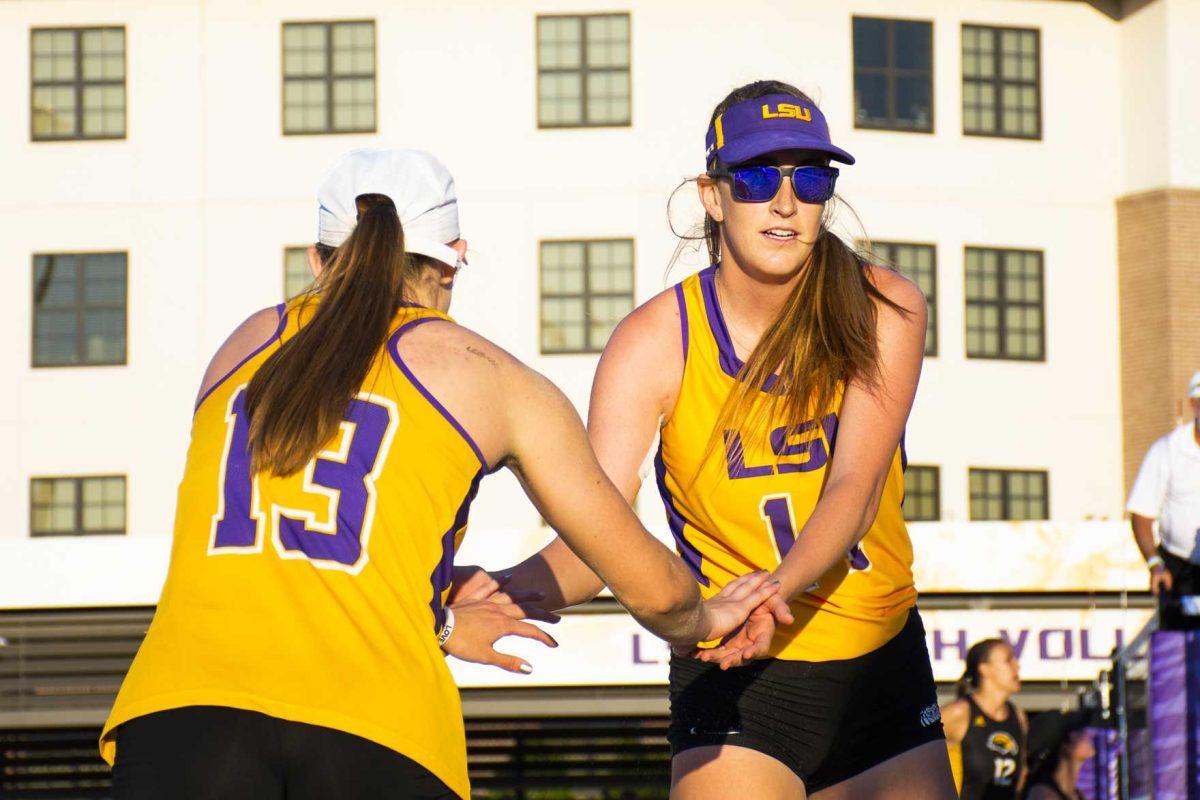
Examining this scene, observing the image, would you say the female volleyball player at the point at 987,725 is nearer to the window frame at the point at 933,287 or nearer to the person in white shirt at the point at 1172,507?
the person in white shirt at the point at 1172,507

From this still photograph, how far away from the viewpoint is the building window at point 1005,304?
122 feet

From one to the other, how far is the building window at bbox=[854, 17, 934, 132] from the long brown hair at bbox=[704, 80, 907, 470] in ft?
105

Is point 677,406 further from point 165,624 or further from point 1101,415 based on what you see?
point 1101,415

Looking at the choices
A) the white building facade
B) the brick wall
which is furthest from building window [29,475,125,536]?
the brick wall

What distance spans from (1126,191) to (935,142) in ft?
12.5

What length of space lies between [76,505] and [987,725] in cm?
2715

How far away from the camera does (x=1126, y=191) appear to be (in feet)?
123

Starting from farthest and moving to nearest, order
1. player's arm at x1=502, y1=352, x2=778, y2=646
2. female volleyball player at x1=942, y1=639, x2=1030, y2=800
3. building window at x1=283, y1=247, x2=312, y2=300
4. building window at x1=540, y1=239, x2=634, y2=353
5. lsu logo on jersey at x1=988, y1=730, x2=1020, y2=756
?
building window at x1=283, y1=247, x2=312, y2=300 < building window at x1=540, y1=239, x2=634, y2=353 < lsu logo on jersey at x1=988, y1=730, x2=1020, y2=756 < female volleyball player at x1=942, y1=639, x2=1030, y2=800 < player's arm at x1=502, y1=352, x2=778, y2=646

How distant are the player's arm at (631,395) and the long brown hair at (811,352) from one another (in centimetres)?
19

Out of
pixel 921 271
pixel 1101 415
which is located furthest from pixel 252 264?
pixel 1101 415

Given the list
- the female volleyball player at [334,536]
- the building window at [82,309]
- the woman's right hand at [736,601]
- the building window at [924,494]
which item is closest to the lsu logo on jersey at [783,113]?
the woman's right hand at [736,601]

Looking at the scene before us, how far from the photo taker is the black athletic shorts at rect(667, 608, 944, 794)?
5.19m

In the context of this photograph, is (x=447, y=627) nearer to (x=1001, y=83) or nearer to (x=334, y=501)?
(x=334, y=501)

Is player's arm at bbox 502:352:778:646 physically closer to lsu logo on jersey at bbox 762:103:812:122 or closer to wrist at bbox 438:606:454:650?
wrist at bbox 438:606:454:650
